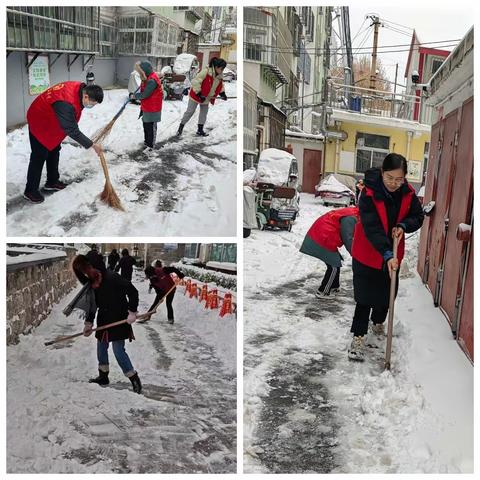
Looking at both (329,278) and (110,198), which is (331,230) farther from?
(110,198)

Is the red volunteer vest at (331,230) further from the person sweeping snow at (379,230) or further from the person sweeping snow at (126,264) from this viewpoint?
the person sweeping snow at (126,264)

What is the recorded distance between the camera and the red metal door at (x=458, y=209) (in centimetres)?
329

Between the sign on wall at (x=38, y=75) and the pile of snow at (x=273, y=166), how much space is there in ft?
20.0

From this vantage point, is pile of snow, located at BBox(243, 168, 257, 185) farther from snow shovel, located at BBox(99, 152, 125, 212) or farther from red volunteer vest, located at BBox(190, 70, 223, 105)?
snow shovel, located at BBox(99, 152, 125, 212)

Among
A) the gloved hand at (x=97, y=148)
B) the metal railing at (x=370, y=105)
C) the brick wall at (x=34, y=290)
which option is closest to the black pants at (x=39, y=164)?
the gloved hand at (x=97, y=148)

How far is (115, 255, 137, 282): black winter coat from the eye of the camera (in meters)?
2.50

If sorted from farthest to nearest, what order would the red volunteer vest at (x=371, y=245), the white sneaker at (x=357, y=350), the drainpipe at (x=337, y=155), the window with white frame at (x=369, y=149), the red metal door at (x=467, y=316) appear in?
the drainpipe at (x=337, y=155) < the window with white frame at (x=369, y=149) < the white sneaker at (x=357, y=350) < the red volunteer vest at (x=371, y=245) < the red metal door at (x=467, y=316)

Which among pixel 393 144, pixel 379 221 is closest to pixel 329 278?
pixel 379 221

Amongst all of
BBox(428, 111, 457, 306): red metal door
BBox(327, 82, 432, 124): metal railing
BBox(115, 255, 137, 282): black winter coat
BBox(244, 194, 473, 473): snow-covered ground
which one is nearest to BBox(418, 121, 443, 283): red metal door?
BBox(428, 111, 457, 306): red metal door

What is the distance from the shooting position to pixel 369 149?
12805 mm

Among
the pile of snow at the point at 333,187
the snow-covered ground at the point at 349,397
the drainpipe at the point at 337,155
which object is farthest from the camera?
the drainpipe at the point at 337,155

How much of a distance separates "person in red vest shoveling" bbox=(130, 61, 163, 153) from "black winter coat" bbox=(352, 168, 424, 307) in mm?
1169

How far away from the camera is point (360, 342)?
3.26m

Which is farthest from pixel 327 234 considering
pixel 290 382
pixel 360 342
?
pixel 290 382
